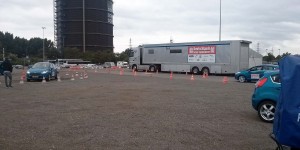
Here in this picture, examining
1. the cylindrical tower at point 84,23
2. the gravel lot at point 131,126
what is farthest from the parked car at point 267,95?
the cylindrical tower at point 84,23

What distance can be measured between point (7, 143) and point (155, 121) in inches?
142

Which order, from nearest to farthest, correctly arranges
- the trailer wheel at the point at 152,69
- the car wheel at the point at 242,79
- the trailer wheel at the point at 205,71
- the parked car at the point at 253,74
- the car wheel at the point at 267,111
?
1. the car wheel at the point at 267,111
2. the parked car at the point at 253,74
3. the car wheel at the point at 242,79
4. the trailer wheel at the point at 205,71
5. the trailer wheel at the point at 152,69

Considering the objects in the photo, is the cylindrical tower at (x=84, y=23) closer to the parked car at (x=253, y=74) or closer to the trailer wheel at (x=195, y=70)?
the trailer wheel at (x=195, y=70)

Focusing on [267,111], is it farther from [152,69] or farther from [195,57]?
[152,69]

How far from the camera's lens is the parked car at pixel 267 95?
888 cm

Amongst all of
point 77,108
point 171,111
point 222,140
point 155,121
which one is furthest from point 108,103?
point 222,140

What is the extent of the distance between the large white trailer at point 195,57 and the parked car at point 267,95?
26256mm

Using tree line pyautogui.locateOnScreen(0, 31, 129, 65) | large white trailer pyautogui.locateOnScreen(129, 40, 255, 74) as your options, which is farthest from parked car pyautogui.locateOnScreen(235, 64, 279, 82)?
tree line pyautogui.locateOnScreen(0, 31, 129, 65)

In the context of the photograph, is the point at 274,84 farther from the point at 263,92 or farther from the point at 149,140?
the point at 149,140

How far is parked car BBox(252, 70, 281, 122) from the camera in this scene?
350 inches

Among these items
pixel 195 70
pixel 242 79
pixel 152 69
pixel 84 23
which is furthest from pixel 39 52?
pixel 242 79

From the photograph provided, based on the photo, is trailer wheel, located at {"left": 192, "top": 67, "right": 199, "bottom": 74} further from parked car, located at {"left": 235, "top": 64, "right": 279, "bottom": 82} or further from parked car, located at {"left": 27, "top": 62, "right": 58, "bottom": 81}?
parked car, located at {"left": 27, "top": 62, "right": 58, "bottom": 81}

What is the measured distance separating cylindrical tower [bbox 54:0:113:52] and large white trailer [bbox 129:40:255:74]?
2412 inches

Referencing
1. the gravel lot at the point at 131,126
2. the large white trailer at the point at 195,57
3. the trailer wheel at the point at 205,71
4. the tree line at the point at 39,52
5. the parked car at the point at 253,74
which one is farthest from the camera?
the tree line at the point at 39,52
